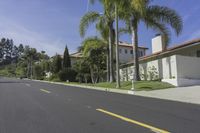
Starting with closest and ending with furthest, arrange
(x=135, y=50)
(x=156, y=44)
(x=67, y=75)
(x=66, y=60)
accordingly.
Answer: (x=135, y=50) → (x=156, y=44) → (x=67, y=75) → (x=66, y=60)

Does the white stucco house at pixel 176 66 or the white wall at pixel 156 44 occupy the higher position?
the white wall at pixel 156 44

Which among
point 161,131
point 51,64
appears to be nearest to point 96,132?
point 161,131

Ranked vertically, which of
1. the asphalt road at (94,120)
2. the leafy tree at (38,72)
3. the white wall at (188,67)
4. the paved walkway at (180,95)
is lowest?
the asphalt road at (94,120)

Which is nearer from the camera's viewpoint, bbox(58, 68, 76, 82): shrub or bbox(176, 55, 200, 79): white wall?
bbox(176, 55, 200, 79): white wall

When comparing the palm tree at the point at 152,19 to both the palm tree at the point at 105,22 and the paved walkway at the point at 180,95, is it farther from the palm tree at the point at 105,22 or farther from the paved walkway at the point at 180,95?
the paved walkway at the point at 180,95

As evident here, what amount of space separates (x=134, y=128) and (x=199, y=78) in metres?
20.9

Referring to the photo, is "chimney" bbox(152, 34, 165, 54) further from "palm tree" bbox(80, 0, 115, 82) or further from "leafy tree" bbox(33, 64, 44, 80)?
"leafy tree" bbox(33, 64, 44, 80)

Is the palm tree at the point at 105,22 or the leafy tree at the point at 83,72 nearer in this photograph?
the palm tree at the point at 105,22

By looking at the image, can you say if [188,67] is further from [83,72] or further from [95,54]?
[83,72]

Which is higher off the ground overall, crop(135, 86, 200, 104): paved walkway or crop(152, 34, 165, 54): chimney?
crop(152, 34, 165, 54): chimney

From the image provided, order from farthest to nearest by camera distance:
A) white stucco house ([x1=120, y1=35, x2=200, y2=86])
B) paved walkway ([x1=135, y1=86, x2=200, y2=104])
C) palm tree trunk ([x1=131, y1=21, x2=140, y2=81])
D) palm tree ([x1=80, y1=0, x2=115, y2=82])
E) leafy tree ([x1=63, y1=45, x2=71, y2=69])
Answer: leafy tree ([x1=63, y1=45, x2=71, y2=69]), palm tree ([x1=80, y1=0, x2=115, y2=82]), palm tree trunk ([x1=131, y1=21, x2=140, y2=81]), white stucco house ([x1=120, y1=35, x2=200, y2=86]), paved walkway ([x1=135, y1=86, x2=200, y2=104])

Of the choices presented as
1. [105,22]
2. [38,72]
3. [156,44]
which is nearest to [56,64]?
[38,72]

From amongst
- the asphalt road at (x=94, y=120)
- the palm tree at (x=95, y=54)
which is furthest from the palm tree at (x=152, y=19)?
the asphalt road at (x=94, y=120)

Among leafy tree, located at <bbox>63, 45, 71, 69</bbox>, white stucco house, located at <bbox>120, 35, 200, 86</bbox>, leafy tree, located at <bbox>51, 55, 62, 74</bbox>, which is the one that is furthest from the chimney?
leafy tree, located at <bbox>51, 55, 62, 74</bbox>
